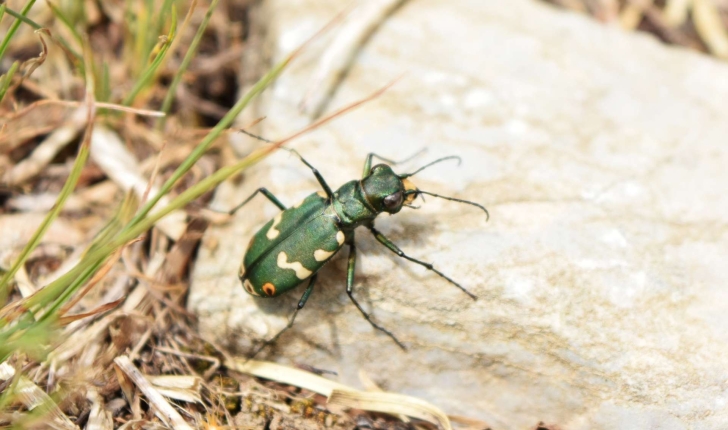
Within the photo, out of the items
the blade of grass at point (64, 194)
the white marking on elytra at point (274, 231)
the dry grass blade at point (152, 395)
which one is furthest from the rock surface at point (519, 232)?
the blade of grass at point (64, 194)

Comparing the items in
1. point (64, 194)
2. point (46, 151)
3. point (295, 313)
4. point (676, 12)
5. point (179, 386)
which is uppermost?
point (64, 194)

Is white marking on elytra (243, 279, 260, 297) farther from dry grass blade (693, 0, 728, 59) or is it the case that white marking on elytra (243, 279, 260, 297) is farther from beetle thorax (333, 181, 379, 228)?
dry grass blade (693, 0, 728, 59)

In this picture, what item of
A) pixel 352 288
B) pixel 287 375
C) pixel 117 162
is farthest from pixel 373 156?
pixel 117 162

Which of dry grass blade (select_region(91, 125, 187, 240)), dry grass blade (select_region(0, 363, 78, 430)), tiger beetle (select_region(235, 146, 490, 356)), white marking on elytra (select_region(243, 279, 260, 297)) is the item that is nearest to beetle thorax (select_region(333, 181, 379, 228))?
tiger beetle (select_region(235, 146, 490, 356))

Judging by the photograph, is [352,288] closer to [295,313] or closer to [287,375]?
[295,313]

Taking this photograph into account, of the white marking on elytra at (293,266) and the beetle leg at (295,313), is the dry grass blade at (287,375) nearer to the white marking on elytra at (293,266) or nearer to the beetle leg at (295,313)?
the beetle leg at (295,313)

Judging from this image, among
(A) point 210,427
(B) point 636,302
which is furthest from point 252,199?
(B) point 636,302
